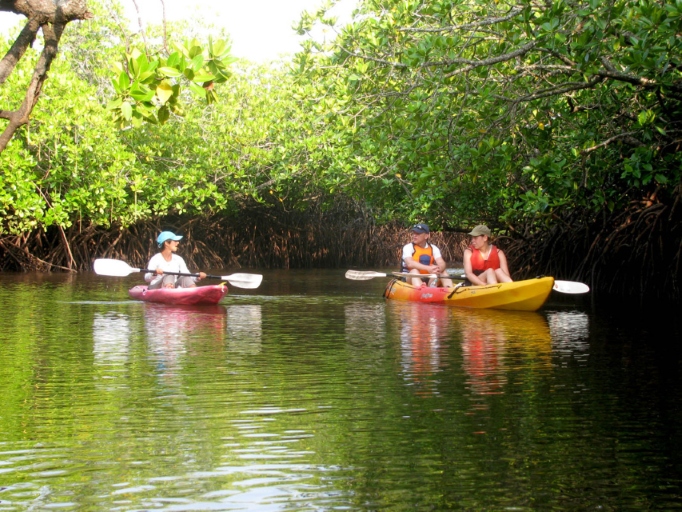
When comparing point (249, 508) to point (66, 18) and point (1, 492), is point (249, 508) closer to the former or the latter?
point (1, 492)

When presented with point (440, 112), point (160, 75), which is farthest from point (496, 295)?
point (160, 75)

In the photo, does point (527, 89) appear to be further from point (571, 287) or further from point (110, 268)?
point (110, 268)

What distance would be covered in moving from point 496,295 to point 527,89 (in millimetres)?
2156

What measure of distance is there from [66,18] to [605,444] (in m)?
2.58

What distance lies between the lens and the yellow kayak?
10453 mm

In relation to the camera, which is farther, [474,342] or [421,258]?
A: [421,258]

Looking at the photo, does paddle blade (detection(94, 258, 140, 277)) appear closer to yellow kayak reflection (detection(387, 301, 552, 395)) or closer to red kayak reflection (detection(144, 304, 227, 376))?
red kayak reflection (detection(144, 304, 227, 376))

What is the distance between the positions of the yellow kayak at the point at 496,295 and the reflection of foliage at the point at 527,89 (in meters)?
0.86

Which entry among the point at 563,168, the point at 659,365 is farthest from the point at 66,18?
the point at 563,168

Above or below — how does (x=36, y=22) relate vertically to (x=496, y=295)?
above

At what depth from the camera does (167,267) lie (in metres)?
12.0

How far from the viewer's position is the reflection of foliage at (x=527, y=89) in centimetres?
840

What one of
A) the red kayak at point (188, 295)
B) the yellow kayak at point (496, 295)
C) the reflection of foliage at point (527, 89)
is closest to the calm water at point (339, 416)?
the yellow kayak at point (496, 295)

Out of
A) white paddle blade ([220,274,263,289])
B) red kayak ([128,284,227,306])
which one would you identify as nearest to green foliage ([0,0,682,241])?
white paddle blade ([220,274,263,289])
